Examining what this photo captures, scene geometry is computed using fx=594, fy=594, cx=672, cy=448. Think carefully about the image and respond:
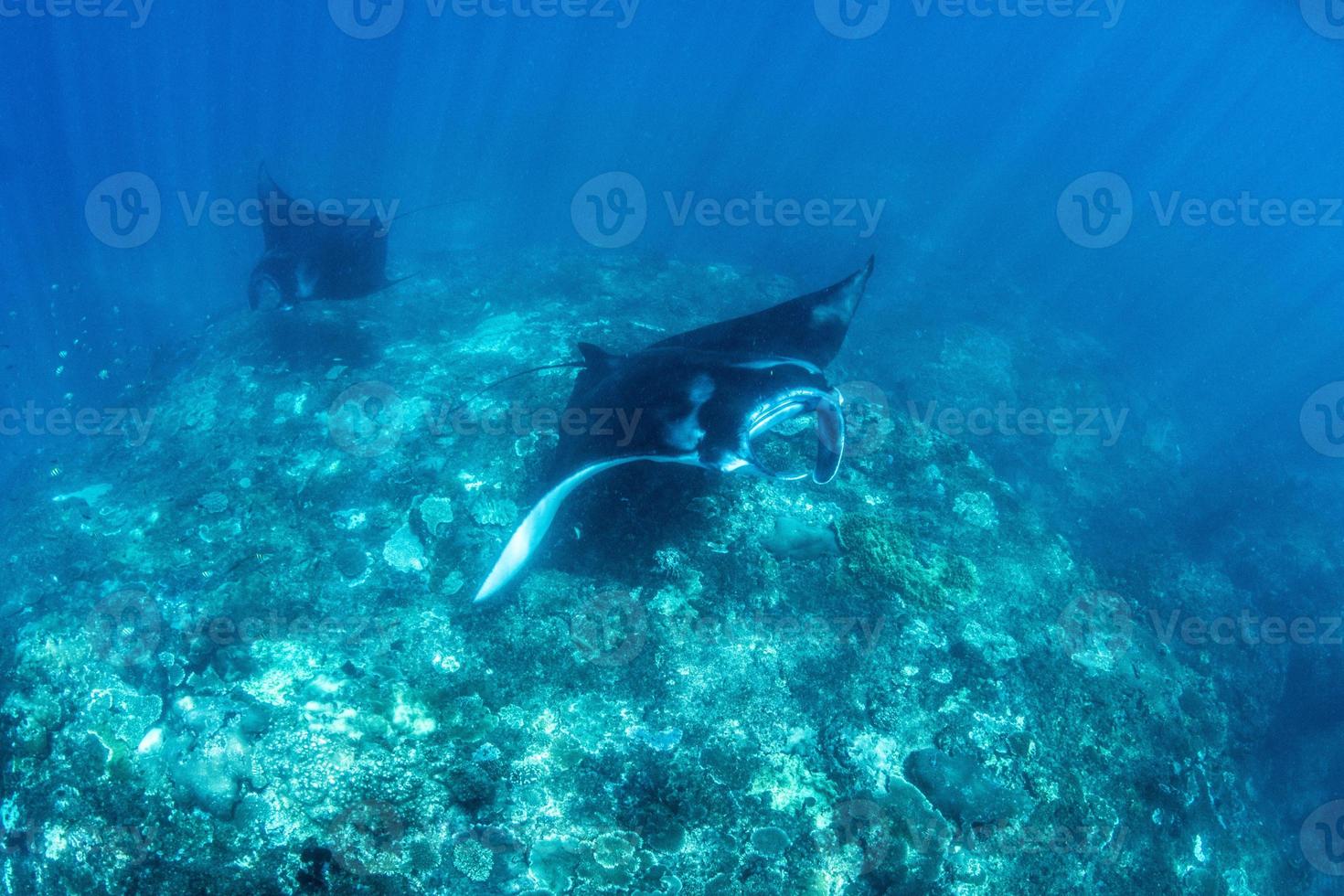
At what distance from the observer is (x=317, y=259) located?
27.1 ft

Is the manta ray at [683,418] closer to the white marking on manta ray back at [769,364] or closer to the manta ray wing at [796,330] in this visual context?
the white marking on manta ray back at [769,364]

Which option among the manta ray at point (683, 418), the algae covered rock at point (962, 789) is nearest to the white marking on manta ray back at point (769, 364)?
the manta ray at point (683, 418)

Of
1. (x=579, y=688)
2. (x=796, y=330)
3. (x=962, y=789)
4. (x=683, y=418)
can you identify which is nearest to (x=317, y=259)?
(x=796, y=330)

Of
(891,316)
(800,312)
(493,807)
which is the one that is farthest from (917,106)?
(493,807)

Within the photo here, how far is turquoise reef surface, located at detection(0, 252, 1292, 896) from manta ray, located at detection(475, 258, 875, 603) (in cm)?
70

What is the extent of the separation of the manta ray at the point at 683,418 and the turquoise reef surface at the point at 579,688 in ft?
2.30

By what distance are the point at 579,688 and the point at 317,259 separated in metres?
7.42

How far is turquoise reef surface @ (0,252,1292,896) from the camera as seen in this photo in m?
3.25

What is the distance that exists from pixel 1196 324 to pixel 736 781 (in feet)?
141

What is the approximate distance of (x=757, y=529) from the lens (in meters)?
4.92

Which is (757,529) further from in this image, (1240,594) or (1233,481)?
(1233,481)

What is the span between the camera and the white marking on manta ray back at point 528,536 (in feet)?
11.9

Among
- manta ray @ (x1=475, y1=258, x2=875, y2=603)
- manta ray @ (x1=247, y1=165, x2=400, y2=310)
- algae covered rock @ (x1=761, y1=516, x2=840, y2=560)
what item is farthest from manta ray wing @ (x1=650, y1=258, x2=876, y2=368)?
manta ray @ (x1=247, y1=165, x2=400, y2=310)

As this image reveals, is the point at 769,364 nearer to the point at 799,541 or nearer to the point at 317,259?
the point at 799,541
